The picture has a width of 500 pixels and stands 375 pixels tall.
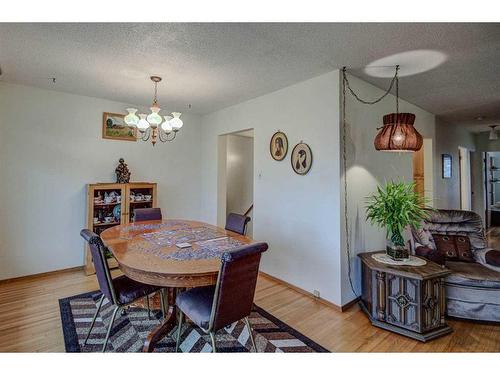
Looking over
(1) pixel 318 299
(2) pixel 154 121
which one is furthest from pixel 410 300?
(2) pixel 154 121

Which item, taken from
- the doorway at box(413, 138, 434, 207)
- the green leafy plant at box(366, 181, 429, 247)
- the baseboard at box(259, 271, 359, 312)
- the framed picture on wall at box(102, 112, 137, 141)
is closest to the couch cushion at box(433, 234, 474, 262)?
the green leafy plant at box(366, 181, 429, 247)

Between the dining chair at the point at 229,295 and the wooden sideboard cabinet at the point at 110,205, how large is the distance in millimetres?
2382

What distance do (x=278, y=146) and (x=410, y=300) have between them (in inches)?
84.2

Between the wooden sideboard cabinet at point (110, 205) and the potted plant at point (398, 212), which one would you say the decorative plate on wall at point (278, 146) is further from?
the wooden sideboard cabinet at point (110, 205)

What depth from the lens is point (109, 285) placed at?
6.03 ft

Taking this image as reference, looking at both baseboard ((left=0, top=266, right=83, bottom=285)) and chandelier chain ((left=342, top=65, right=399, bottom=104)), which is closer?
chandelier chain ((left=342, top=65, right=399, bottom=104))

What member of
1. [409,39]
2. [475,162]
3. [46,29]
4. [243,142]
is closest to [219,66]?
[46,29]

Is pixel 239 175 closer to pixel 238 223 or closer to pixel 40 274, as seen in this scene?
pixel 238 223

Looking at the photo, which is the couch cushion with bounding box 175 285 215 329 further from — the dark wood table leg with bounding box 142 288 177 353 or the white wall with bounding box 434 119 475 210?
the white wall with bounding box 434 119 475 210

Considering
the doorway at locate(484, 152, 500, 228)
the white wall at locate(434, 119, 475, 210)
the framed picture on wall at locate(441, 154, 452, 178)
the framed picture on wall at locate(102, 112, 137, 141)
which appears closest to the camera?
the framed picture on wall at locate(102, 112, 137, 141)

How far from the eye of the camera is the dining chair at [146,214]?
331 centimetres

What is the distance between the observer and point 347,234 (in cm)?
272

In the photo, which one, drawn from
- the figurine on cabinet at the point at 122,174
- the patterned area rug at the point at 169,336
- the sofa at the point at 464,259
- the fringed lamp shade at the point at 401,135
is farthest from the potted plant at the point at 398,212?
the figurine on cabinet at the point at 122,174

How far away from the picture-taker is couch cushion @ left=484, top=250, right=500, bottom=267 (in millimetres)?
2582
